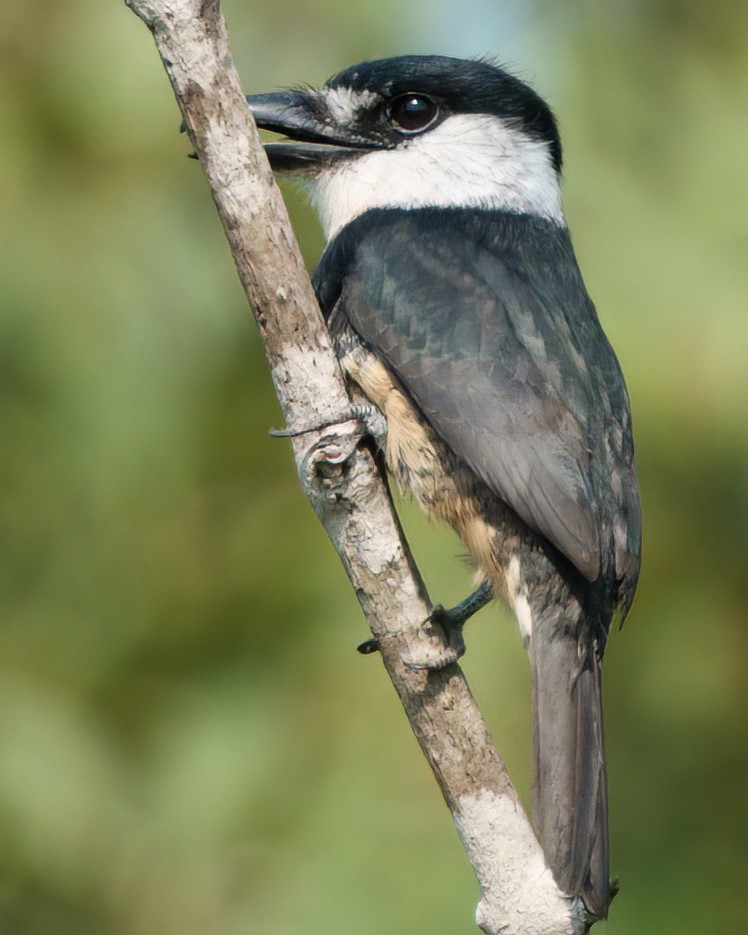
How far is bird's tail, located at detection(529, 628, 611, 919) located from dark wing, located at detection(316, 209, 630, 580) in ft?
0.76

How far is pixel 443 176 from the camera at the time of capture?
333 cm

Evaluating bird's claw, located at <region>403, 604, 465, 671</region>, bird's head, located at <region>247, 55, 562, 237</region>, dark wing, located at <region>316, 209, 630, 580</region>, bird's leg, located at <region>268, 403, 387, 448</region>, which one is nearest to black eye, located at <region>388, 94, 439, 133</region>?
bird's head, located at <region>247, 55, 562, 237</region>

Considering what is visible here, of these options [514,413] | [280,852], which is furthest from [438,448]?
[280,852]

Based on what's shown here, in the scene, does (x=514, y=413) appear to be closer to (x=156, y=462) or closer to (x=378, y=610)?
(x=378, y=610)

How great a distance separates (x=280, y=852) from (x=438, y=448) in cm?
149

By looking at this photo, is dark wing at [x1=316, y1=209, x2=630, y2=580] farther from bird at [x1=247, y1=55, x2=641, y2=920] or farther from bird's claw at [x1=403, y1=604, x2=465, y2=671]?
bird's claw at [x1=403, y1=604, x2=465, y2=671]

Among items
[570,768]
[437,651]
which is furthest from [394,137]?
[570,768]

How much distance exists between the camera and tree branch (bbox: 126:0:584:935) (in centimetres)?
249

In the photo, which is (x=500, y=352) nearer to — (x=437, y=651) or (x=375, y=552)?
(x=375, y=552)

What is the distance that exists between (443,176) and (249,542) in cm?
139

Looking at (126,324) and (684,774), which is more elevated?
(126,324)

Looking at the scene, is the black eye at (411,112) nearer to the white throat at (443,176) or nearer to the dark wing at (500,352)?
the white throat at (443,176)

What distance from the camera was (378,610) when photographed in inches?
107

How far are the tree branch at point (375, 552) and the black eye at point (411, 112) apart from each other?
3.08ft
